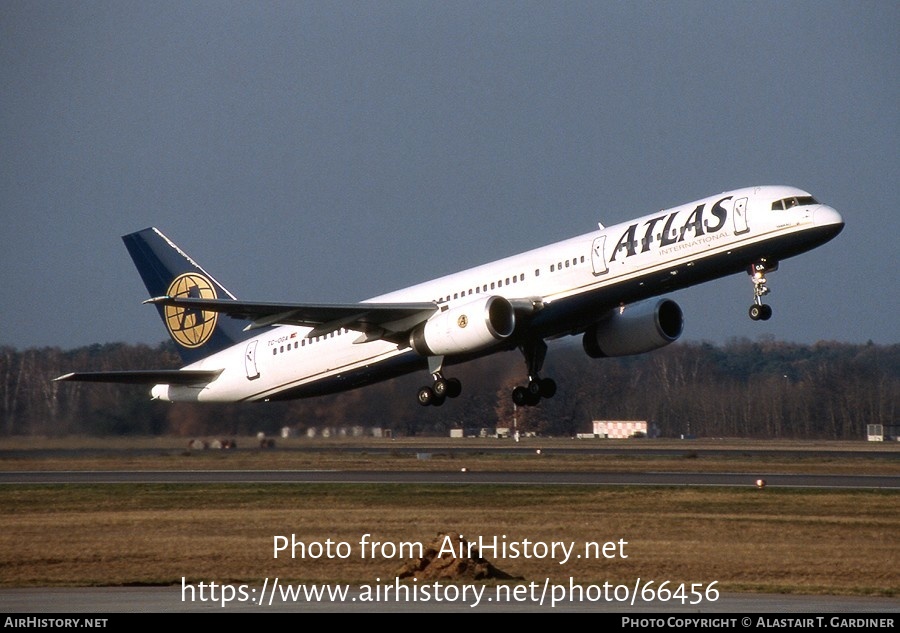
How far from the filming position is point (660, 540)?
28750 millimetres

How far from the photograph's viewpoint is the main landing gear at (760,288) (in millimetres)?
33594

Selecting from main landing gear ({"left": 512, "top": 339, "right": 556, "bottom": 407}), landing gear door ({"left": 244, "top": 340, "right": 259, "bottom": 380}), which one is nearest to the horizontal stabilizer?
main landing gear ({"left": 512, "top": 339, "right": 556, "bottom": 407})

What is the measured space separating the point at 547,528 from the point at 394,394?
81.1 ft

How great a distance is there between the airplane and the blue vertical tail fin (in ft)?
0.16

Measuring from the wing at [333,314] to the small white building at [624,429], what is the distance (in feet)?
143

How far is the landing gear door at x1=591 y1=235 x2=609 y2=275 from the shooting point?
1348 inches

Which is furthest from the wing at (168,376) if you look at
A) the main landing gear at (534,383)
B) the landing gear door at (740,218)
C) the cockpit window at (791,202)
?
the cockpit window at (791,202)

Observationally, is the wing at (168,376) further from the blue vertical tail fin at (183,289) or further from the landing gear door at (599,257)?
the landing gear door at (599,257)

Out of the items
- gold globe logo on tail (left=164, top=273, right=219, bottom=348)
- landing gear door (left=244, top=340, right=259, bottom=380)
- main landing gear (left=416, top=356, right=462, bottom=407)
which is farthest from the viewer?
gold globe logo on tail (left=164, top=273, right=219, bottom=348)

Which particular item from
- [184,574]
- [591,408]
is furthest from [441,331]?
[591,408]

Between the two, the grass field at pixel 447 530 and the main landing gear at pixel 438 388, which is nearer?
the grass field at pixel 447 530

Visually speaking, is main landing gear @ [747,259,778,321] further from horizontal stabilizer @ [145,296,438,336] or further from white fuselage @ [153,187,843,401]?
horizontal stabilizer @ [145,296,438,336]

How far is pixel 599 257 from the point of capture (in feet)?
113
